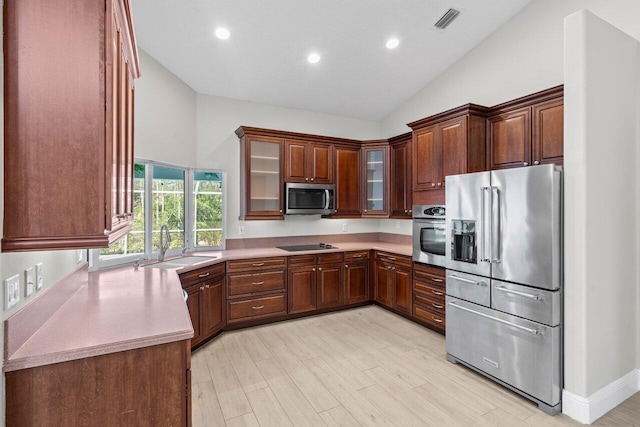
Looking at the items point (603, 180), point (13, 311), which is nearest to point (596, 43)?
point (603, 180)

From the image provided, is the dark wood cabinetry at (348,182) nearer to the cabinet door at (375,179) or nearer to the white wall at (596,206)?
the cabinet door at (375,179)

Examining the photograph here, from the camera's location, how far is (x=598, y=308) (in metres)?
2.35

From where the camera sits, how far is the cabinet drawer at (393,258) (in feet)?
13.4

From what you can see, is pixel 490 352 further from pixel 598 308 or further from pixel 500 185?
pixel 500 185

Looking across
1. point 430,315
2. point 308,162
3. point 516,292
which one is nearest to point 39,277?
point 516,292

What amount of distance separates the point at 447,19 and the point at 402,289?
3.14 meters

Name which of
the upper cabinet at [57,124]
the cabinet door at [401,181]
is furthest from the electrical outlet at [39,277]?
the cabinet door at [401,181]

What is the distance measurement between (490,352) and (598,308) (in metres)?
0.84

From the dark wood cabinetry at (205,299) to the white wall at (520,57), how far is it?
3608mm

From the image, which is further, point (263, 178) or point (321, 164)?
point (321, 164)

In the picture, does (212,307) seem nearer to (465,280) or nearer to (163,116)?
(163,116)

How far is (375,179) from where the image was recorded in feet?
16.4

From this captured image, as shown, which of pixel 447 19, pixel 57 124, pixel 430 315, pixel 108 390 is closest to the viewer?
pixel 57 124

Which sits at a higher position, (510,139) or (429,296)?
(510,139)
